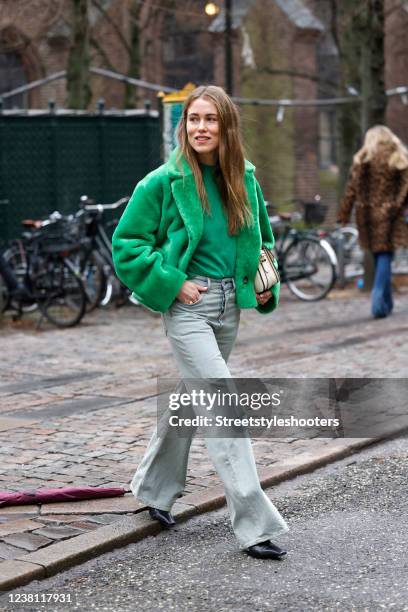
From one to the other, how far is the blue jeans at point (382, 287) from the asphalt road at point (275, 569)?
7.24 meters

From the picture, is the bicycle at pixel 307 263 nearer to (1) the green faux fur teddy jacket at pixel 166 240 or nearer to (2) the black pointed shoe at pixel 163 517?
(2) the black pointed shoe at pixel 163 517

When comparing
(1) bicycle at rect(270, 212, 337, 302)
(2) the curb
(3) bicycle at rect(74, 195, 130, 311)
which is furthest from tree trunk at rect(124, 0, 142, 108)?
(2) the curb

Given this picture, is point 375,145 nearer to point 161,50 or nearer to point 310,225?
point 310,225

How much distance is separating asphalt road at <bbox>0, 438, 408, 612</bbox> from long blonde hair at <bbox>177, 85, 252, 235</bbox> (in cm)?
137

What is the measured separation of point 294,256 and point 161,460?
35.4 ft

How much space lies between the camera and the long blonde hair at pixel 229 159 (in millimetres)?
4984

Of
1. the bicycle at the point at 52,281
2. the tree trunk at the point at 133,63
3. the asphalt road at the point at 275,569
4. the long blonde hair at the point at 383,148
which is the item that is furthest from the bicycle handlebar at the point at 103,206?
the tree trunk at the point at 133,63

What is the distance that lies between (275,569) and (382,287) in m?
8.61

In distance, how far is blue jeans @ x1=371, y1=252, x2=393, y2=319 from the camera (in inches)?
517

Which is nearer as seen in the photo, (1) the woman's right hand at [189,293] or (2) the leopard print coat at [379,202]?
(1) the woman's right hand at [189,293]

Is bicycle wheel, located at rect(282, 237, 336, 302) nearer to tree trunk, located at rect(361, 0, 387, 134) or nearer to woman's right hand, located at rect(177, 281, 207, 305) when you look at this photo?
tree trunk, located at rect(361, 0, 387, 134)

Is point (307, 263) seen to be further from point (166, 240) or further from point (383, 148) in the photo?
point (166, 240)

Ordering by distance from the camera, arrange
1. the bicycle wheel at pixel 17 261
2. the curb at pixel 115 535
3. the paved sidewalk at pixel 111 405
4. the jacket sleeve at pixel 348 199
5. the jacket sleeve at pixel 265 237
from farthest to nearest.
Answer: the bicycle wheel at pixel 17 261, the jacket sleeve at pixel 348 199, the paved sidewalk at pixel 111 405, the jacket sleeve at pixel 265 237, the curb at pixel 115 535

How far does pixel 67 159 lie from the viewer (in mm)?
15008
